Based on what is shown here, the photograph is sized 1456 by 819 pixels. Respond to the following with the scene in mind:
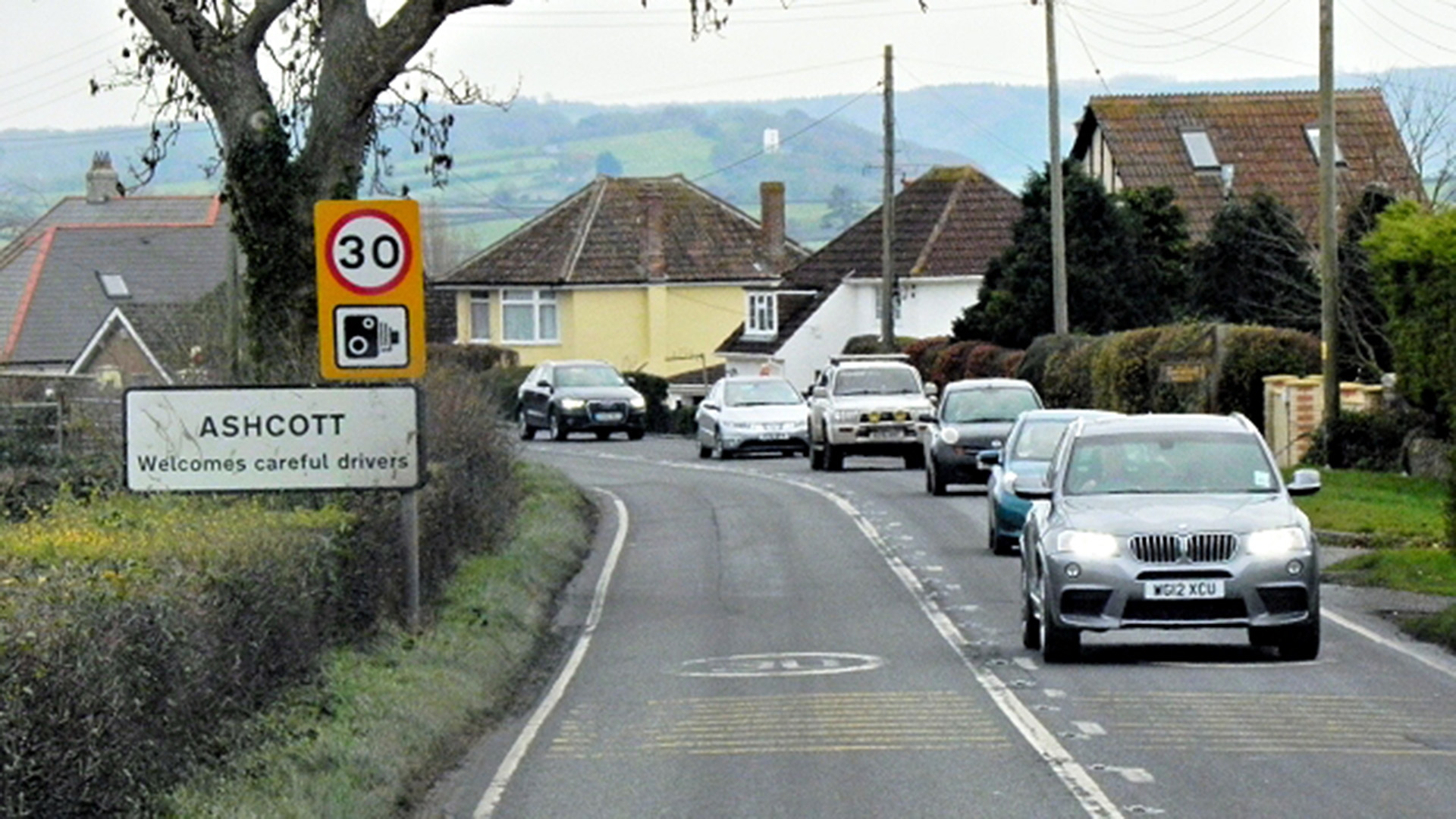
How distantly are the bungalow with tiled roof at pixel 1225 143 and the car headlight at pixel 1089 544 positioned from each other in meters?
50.3

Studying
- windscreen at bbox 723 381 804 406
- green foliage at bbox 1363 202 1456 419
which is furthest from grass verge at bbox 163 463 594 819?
windscreen at bbox 723 381 804 406

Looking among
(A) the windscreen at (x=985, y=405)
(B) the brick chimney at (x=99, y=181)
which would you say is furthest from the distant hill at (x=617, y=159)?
(A) the windscreen at (x=985, y=405)

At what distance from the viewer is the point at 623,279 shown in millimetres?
85625

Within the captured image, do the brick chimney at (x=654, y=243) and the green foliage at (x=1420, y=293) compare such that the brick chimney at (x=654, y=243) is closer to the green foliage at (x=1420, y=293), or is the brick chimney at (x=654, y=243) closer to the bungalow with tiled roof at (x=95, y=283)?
the bungalow with tiled roof at (x=95, y=283)

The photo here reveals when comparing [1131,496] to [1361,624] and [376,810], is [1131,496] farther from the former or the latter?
[376,810]

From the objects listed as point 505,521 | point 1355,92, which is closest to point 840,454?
point 505,521

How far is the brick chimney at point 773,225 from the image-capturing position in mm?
88562

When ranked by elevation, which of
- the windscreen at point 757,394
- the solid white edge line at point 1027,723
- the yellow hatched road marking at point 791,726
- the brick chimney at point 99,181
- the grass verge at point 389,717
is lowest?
the yellow hatched road marking at point 791,726

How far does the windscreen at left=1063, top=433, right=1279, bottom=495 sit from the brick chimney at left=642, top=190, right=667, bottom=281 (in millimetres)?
69096

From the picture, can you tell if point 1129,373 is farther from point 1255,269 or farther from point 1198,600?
point 1198,600

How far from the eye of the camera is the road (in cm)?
1155

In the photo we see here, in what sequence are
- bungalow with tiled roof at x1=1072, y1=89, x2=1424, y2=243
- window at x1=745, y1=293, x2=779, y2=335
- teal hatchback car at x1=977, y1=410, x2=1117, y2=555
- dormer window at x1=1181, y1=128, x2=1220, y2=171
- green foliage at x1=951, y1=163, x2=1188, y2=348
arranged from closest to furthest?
teal hatchback car at x1=977, y1=410, x2=1117, y2=555 → green foliage at x1=951, y1=163, x2=1188, y2=348 → bungalow with tiled roof at x1=1072, y1=89, x2=1424, y2=243 → dormer window at x1=1181, y1=128, x2=1220, y2=171 → window at x1=745, y1=293, x2=779, y2=335

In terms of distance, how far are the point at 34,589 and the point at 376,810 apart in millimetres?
2128

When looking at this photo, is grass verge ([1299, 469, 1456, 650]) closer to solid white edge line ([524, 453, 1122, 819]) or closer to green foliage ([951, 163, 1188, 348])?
solid white edge line ([524, 453, 1122, 819])
